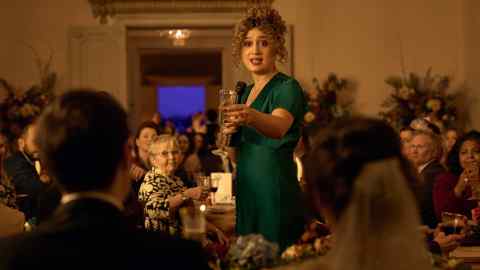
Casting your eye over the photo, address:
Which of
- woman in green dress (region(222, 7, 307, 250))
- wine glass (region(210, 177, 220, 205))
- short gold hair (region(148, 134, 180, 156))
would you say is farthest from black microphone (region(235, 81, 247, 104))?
wine glass (region(210, 177, 220, 205))

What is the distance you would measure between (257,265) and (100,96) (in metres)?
0.79

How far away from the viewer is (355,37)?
9.61m

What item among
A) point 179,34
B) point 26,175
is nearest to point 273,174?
point 26,175

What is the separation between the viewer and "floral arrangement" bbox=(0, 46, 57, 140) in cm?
881

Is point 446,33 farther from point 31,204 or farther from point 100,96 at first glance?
point 100,96

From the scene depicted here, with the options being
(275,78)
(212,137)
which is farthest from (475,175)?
(212,137)

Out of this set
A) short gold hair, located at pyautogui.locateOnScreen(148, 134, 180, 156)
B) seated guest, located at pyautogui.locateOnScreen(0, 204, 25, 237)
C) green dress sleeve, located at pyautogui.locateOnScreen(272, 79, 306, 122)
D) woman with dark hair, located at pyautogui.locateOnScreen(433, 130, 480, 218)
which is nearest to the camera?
green dress sleeve, located at pyautogui.locateOnScreen(272, 79, 306, 122)

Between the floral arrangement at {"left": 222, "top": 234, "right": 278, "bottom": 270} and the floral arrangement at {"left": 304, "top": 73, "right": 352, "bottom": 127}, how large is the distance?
6533mm

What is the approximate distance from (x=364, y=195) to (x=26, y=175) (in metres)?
3.95

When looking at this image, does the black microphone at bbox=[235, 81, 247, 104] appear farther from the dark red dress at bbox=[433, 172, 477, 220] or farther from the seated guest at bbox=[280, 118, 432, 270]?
the dark red dress at bbox=[433, 172, 477, 220]

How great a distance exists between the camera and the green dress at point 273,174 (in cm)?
301

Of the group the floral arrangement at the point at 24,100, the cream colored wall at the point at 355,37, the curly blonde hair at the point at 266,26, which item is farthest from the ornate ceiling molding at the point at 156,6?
the curly blonde hair at the point at 266,26

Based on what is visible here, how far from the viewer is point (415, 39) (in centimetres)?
959

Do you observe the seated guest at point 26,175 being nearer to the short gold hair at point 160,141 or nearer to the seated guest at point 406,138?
the short gold hair at point 160,141
